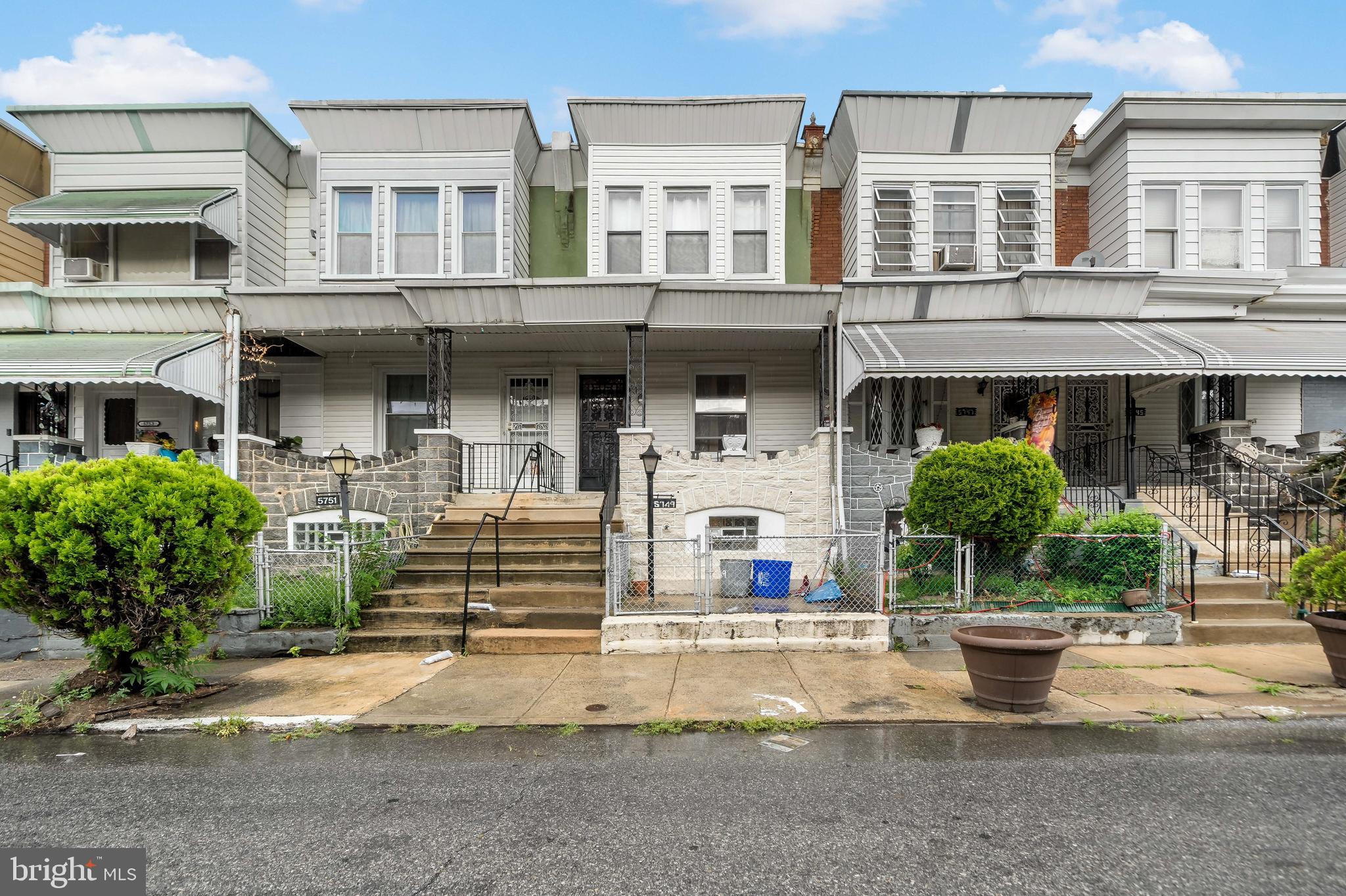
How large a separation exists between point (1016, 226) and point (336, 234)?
12927 mm

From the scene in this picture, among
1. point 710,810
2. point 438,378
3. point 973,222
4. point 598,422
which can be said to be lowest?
point 710,810

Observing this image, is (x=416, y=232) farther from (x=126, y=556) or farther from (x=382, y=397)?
(x=126, y=556)

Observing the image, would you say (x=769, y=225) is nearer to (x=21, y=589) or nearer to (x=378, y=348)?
(x=378, y=348)

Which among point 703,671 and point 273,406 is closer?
point 703,671

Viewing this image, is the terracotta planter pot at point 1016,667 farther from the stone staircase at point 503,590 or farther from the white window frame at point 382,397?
the white window frame at point 382,397

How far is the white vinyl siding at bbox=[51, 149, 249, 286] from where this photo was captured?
1369cm

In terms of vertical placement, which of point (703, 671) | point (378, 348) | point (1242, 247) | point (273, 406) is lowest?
point (703, 671)

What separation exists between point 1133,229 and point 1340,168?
435 cm

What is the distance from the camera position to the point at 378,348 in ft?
47.5

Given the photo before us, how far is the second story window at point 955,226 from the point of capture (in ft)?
45.4

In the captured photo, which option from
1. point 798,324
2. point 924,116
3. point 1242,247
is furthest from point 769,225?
point 1242,247

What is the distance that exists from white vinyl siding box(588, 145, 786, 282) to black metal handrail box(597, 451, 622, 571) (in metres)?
3.82

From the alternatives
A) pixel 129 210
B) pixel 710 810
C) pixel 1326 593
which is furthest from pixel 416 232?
pixel 1326 593

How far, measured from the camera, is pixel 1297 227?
13.8m
